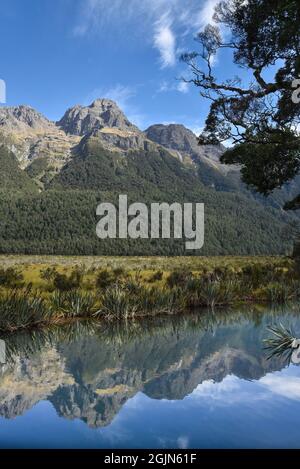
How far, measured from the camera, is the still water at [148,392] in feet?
17.9

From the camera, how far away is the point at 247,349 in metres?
10.3

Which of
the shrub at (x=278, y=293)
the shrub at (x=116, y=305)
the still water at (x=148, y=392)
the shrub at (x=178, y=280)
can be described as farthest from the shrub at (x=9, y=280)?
the shrub at (x=278, y=293)

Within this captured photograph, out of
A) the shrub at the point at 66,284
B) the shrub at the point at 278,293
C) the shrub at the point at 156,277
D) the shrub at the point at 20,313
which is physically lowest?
the shrub at the point at 20,313

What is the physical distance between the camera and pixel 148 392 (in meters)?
7.33

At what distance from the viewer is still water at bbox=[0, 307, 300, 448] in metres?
5.45

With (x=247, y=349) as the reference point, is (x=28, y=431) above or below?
below

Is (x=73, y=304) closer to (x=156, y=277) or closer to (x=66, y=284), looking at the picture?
(x=66, y=284)

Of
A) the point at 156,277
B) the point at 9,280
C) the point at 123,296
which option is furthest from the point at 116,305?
the point at 156,277

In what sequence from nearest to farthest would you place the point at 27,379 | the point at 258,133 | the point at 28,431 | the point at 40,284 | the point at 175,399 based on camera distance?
the point at 28,431 → the point at 175,399 → the point at 27,379 → the point at 258,133 → the point at 40,284

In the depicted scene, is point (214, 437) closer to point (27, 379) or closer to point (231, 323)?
point (27, 379)

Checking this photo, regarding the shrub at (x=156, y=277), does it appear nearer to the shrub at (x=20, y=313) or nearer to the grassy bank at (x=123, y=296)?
the grassy bank at (x=123, y=296)
